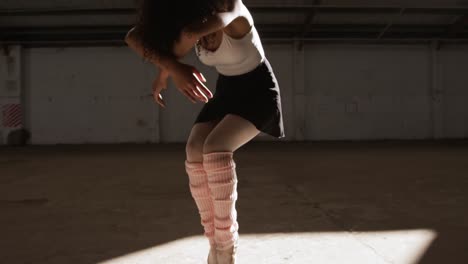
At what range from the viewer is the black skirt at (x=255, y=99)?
4.98ft

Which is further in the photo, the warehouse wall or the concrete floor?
the warehouse wall

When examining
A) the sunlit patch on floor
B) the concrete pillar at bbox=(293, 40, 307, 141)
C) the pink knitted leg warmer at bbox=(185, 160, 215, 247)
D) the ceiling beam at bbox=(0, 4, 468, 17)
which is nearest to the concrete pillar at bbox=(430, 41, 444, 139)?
the ceiling beam at bbox=(0, 4, 468, 17)

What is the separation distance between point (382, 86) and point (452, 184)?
24.2 feet

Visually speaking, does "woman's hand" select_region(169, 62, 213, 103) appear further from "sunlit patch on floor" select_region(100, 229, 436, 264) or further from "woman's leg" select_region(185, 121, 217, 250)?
"sunlit patch on floor" select_region(100, 229, 436, 264)

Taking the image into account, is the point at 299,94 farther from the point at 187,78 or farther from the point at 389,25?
the point at 187,78

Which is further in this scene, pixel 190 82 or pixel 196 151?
pixel 196 151

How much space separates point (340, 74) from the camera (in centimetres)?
1066

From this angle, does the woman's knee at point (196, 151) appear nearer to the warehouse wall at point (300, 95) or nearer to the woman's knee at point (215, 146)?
the woman's knee at point (215, 146)

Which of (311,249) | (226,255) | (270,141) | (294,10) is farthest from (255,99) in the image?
(270,141)

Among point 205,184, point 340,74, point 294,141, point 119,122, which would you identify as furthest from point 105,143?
point 205,184

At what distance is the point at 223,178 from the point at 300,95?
9.33 m

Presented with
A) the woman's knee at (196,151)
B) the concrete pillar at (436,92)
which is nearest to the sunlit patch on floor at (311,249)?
the woman's knee at (196,151)

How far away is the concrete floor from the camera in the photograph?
188 centimetres

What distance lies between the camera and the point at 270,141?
10.4 m
